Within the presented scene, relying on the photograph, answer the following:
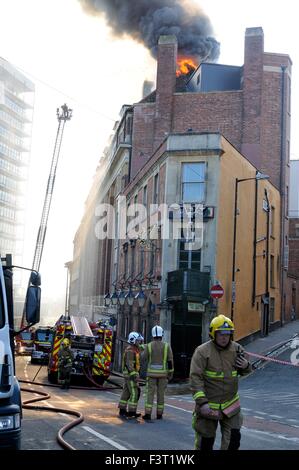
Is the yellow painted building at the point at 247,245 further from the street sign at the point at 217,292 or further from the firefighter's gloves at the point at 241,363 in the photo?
the firefighter's gloves at the point at 241,363

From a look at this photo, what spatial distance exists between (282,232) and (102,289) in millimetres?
21162

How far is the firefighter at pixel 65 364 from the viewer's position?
18.9 metres

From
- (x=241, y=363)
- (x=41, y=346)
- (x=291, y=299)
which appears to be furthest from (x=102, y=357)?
(x=291, y=299)

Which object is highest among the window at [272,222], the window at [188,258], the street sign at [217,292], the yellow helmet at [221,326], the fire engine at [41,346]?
the window at [272,222]

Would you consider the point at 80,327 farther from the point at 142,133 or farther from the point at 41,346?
the point at 142,133

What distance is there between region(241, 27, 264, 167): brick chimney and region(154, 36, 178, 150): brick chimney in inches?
190

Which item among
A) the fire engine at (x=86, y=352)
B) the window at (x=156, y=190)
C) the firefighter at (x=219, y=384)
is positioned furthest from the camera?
the window at (x=156, y=190)

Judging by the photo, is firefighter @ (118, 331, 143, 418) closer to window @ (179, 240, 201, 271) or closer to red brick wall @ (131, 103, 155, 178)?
window @ (179, 240, 201, 271)

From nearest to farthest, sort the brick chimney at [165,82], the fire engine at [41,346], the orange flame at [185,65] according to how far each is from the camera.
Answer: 1. the fire engine at [41,346]
2. the brick chimney at [165,82]
3. the orange flame at [185,65]

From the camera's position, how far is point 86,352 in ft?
69.4

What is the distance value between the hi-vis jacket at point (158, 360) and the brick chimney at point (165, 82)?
2907 centimetres

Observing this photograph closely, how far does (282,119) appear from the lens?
122 feet

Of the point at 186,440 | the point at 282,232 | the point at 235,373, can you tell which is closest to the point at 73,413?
the point at 186,440

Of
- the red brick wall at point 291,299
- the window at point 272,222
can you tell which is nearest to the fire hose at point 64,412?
the window at point 272,222
